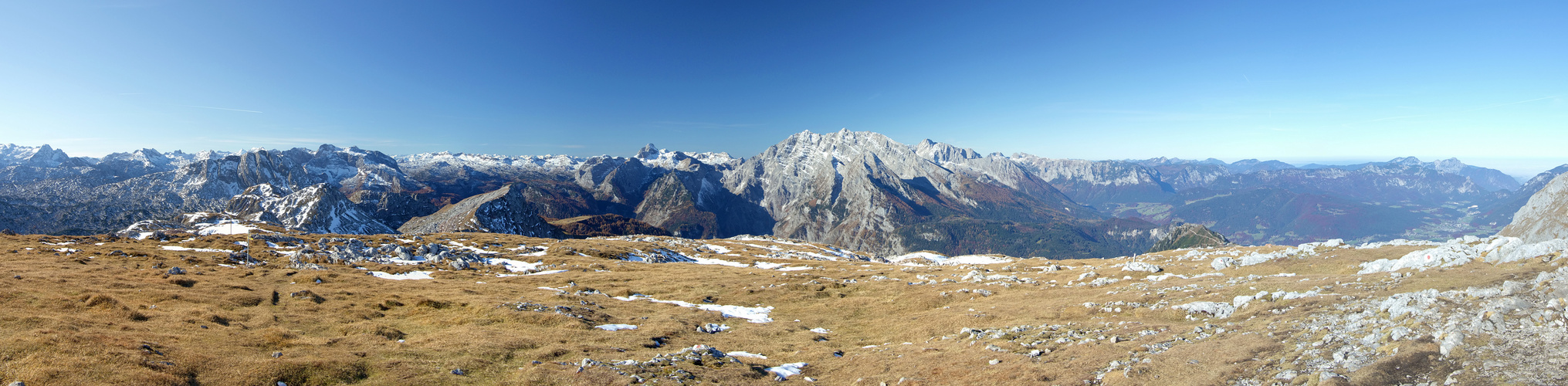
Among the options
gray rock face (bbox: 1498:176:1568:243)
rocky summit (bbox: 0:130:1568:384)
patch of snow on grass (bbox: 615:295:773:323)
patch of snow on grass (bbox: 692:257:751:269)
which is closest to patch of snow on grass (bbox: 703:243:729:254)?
patch of snow on grass (bbox: 692:257:751:269)

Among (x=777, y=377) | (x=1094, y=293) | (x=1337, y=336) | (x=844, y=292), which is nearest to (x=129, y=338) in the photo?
(x=777, y=377)

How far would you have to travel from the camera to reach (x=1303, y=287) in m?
Answer: 27.5

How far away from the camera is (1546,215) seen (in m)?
130

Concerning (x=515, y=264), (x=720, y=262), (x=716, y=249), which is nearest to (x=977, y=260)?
(x=720, y=262)

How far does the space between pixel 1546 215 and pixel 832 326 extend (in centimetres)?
21768

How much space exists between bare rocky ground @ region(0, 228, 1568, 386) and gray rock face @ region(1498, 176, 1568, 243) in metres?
144

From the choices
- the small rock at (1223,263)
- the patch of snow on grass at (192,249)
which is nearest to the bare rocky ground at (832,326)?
the small rock at (1223,263)

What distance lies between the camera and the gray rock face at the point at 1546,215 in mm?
118375

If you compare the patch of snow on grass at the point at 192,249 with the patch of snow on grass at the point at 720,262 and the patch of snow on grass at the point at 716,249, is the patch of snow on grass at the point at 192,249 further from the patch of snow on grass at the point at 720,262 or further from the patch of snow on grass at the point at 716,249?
the patch of snow on grass at the point at 716,249

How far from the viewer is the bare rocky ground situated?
51.2 feet

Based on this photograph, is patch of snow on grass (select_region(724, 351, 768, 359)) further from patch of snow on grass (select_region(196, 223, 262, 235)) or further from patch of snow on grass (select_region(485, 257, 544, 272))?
patch of snow on grass (select_region(196, 223, 262, 235))

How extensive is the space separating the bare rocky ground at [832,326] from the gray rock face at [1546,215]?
144 meters

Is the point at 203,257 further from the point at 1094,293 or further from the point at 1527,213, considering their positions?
the point at 1527,213

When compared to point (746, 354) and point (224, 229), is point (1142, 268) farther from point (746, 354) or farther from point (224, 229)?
point (224, 229)
